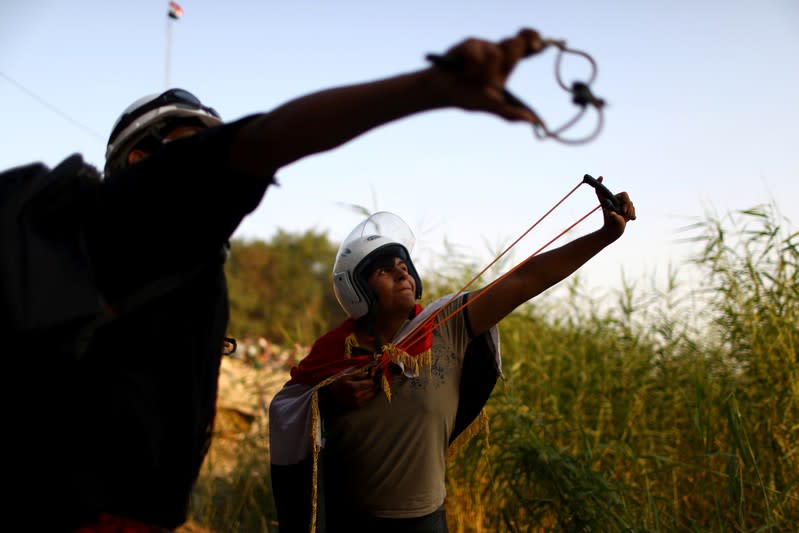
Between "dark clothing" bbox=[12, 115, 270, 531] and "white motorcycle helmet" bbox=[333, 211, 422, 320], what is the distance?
192cm

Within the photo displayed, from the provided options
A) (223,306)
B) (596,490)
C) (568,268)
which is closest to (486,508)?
(596,490)

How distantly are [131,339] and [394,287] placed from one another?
2005 mm

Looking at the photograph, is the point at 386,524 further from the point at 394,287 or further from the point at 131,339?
the point at 131,339

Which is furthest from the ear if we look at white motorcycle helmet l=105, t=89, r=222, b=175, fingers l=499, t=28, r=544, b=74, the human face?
the human face

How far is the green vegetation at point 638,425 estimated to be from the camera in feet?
12.9

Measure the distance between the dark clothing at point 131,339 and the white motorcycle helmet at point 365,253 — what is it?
192cm

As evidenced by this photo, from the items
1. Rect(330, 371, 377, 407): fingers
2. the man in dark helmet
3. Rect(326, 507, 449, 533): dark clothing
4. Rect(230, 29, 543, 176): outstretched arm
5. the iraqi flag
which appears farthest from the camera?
the iraqi flag

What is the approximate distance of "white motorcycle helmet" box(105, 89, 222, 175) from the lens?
199 centimetres

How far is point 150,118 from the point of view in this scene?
1984mm

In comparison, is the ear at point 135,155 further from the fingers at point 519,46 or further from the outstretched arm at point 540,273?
the outstretched arm at point 540,273

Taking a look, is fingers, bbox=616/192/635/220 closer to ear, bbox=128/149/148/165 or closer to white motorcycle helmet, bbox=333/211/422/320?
white motorcycle helmet, bbox=333/211/422/320

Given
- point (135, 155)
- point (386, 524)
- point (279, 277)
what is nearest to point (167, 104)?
point (135, 155)

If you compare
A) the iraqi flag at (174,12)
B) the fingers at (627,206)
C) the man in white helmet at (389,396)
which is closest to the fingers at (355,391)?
the man in white helmet at (389,396)

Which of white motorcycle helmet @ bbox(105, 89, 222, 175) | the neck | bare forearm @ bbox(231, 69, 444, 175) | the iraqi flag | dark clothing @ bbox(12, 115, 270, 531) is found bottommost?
dark clothing @ bbox(12, 115, 270, 531)
